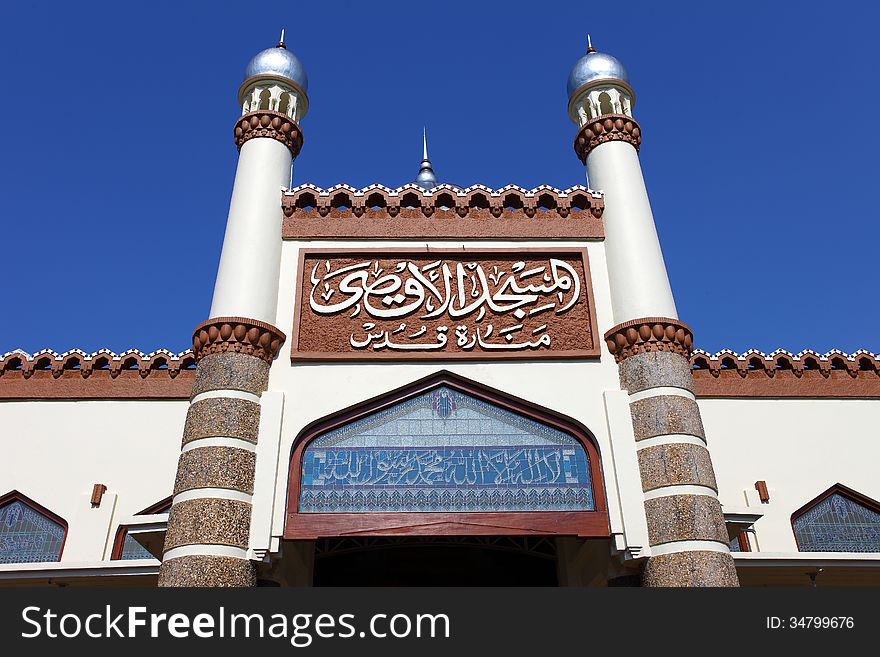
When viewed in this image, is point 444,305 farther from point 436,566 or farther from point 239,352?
point 436,566

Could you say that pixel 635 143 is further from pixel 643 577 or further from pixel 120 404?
Answer: pixel 120 404

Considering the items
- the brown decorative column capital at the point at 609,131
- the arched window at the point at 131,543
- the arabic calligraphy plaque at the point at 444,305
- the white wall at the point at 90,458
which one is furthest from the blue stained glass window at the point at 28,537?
the brown decorative column capital at the point at 609,131

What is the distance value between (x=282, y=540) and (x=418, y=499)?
1.33 metres

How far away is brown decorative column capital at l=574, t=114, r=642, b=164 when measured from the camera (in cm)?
950

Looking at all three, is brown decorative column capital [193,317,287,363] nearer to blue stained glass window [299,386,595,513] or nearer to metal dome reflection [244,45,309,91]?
blue stained glass window [299,386,595,513]

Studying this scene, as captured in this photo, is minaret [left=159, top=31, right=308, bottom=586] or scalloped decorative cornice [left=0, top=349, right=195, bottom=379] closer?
minaret [left=159, top=31, right=308, bottom=586]

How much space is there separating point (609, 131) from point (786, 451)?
15.2ft

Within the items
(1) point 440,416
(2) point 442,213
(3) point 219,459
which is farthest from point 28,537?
(2) point 442,213

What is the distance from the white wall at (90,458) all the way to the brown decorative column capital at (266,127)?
3.51 metres

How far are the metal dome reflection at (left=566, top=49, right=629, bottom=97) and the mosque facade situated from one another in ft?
0.13

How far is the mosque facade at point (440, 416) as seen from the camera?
7.19 metres

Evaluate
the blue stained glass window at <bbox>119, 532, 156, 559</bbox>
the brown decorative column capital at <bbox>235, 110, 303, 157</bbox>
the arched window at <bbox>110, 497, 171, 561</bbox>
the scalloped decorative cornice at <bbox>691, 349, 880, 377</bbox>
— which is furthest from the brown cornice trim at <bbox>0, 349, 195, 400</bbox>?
the scalloped decorative cornice at <bbox>691, 349, 880, 377</bbox>

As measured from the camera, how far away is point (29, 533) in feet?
30.1

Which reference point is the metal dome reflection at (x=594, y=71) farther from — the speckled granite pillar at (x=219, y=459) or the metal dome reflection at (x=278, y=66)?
the speckled granite pillar at (x=219, y=459)
